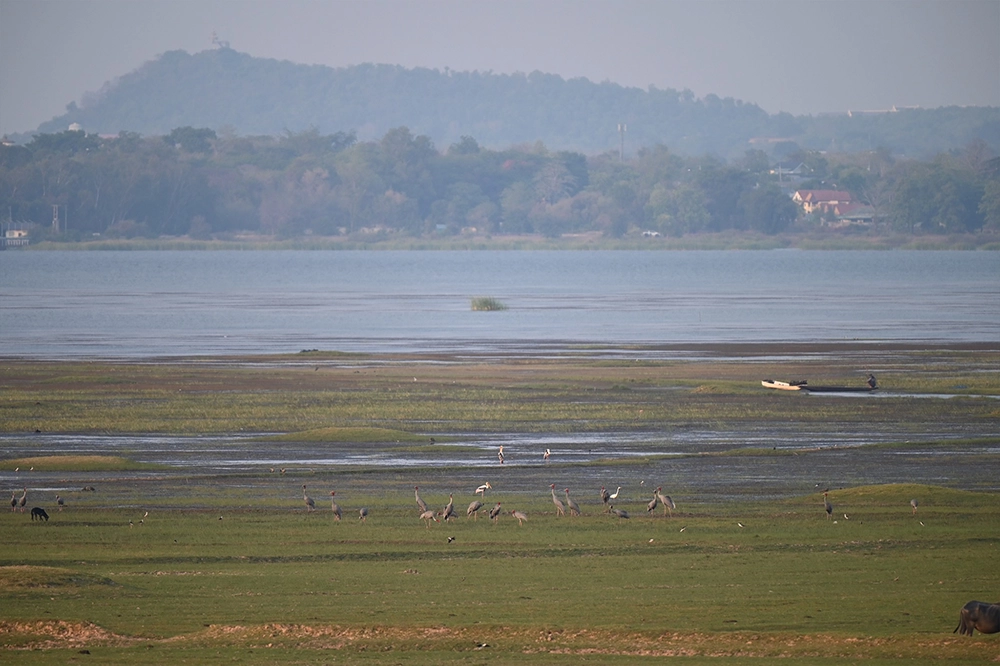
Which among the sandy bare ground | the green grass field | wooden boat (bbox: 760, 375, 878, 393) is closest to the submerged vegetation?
wooden boat (bbox: 760, 375, 878, 393)

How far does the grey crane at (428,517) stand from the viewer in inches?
966

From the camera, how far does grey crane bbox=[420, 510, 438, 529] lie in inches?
966

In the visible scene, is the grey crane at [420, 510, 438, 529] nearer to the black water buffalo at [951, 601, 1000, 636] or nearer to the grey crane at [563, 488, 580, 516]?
the grey crane at [563, 488, 580, 516]

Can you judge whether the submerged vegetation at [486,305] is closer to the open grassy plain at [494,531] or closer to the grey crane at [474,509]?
the open grassy plain at [494,531]

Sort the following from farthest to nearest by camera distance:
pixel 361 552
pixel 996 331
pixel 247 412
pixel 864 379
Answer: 1. pixel 996 331
2. pixel 864 379
3. pixel 247 412
4. pixel 361 552

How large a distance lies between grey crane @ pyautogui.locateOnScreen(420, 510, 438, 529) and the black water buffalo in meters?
10.6

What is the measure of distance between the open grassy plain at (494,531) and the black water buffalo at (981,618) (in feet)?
0.46

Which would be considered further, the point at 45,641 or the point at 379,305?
the point at 379,305

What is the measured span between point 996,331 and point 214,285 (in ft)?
258

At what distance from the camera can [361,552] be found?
22.6 m

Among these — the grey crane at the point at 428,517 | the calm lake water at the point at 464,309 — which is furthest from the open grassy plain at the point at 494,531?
the calm lake water at the point at 464,309

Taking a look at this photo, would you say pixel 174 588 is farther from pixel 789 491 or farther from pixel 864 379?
pixel 864 379

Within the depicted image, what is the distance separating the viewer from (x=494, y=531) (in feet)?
79.7

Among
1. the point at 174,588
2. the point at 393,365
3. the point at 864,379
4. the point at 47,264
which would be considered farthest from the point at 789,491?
the point at 47,264
